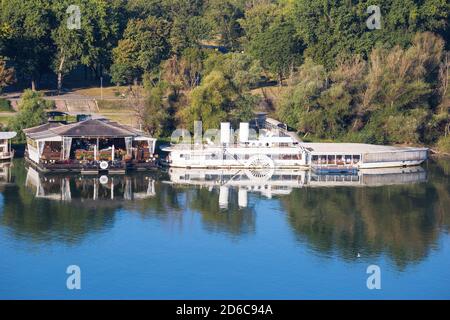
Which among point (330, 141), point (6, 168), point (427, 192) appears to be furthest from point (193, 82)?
Answer: point (427, 192)

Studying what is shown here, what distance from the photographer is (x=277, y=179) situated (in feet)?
149

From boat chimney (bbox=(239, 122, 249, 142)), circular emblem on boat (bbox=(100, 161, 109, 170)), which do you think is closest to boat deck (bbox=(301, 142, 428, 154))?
boat chimney (bbox=(239, 122, 249, 142))

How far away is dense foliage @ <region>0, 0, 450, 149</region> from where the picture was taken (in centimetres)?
5509

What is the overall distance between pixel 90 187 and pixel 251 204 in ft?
26.6

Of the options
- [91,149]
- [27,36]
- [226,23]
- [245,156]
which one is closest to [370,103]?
[245,156]

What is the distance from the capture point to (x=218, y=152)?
158 ft

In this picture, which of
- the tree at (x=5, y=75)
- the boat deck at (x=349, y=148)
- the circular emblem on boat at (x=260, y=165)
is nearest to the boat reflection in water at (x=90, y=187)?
the circular emblem on boat at (x=260, y=165)

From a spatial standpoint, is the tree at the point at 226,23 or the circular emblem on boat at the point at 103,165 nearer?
the circular emblem on boat at the point at 103,165

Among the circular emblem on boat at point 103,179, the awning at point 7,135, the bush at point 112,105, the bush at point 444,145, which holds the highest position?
the bush at point 112,105

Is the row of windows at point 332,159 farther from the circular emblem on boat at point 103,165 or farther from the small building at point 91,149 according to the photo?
the circular emblem on boat at point 103,165

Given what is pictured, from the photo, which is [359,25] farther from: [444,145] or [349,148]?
[349,148]

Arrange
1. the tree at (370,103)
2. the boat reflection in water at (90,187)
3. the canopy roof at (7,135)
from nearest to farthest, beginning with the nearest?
the boat reflection in water at (90,187), the canopy roof at (7,135), the tree at (370,103)

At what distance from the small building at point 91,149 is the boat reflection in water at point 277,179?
219 cm

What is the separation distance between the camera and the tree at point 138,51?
63.6 meters
